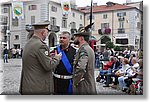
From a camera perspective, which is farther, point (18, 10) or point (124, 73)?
point (124, 73)

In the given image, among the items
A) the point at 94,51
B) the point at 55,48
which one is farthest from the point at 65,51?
the point at 94,51

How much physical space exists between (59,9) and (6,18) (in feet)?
1.69

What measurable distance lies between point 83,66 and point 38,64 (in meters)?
0.35

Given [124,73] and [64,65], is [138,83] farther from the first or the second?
[64,65]

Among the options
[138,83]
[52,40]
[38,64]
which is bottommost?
[138,83]

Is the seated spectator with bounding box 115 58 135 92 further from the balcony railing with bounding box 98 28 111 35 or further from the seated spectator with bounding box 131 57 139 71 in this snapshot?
the balcony railing with bounding box 98 28 111 35

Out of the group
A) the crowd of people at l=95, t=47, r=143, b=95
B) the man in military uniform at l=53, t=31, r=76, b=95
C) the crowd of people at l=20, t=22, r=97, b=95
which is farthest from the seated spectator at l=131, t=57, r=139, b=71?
the man in military uniform at l=53, t=31, r=76, b=95

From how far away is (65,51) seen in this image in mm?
2084

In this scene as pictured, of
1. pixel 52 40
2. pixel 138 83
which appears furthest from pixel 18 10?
pixel 138 83

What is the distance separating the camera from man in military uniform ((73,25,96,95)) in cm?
190

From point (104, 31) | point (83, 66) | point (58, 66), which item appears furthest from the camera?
point (104, 31)

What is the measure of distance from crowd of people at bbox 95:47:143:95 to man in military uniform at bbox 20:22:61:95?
Answer: 49 centimetres

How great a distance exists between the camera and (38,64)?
1.89 metres

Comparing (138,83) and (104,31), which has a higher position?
(104,31)
